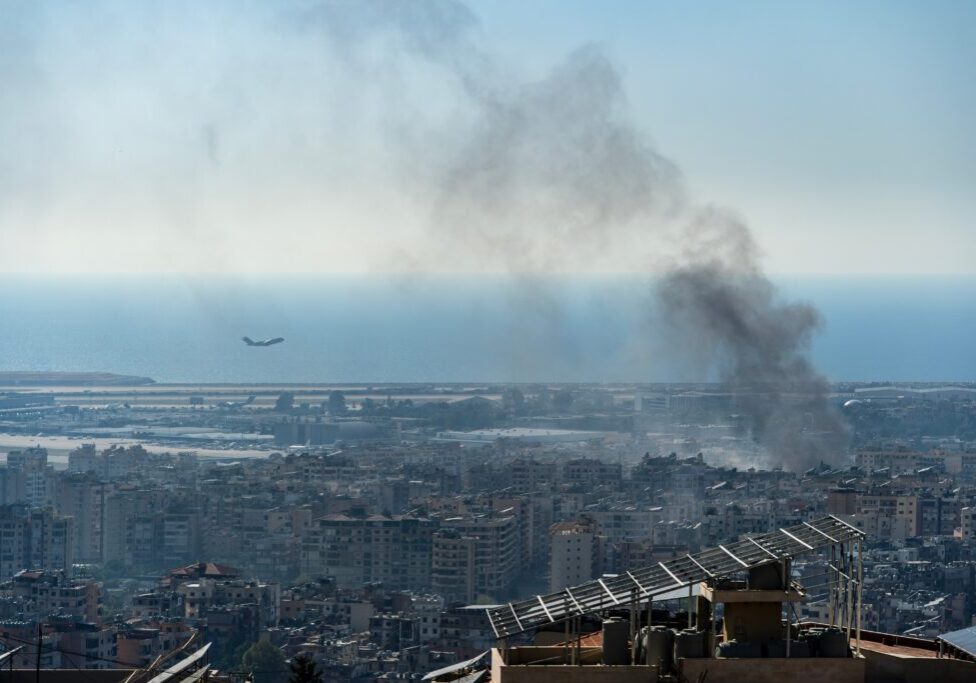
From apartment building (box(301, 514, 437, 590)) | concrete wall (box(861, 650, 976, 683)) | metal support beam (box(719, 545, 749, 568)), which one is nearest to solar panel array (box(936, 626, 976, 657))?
concrete wall (box(861, 650, 976, 683))

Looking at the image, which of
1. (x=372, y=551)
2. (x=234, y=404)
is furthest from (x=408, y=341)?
(x=372, y=551)

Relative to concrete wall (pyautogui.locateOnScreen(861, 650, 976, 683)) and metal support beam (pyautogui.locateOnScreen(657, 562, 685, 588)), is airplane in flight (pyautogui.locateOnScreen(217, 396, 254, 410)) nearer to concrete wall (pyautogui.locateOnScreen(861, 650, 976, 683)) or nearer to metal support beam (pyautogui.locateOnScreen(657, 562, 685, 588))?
metal support beam (pyautogui.locateOnScreen(657, 562, 685, 588))

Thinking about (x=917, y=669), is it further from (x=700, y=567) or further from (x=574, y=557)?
(x=574, y=557)

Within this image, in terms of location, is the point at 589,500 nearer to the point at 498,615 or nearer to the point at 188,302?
the point at 498,615

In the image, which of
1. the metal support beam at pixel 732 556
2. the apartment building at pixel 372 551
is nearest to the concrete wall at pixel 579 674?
the metal support beam at pixel 732 556

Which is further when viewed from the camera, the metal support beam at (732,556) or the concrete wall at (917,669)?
the concrete wall at (917,669)

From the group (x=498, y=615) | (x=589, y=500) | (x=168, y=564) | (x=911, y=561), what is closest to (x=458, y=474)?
(x=589, y=500)

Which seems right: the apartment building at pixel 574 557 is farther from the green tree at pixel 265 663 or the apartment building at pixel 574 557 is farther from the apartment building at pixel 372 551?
the green tree at pixel 265 663
